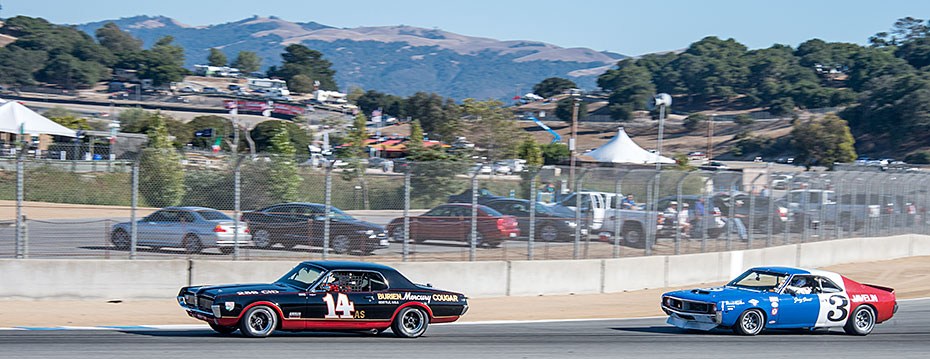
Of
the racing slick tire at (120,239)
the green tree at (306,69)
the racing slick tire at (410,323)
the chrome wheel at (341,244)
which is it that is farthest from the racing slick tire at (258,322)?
the green tree at (306,69)

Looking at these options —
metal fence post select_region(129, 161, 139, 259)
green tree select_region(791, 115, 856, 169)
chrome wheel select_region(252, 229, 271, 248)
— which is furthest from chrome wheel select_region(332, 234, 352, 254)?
green tree select_region(791, 115, 856, 169)

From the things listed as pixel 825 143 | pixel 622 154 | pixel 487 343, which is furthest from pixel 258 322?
pixel 825 143

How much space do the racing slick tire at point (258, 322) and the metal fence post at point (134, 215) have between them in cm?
475

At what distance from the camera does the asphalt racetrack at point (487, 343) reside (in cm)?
996

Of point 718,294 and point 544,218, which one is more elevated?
point 544,218

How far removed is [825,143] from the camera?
7319 cm

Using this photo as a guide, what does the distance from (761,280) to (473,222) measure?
5.91m

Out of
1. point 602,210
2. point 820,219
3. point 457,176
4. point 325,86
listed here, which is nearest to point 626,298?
point 602,210

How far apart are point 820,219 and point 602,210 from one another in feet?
31.1

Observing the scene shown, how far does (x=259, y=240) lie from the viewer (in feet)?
51.4

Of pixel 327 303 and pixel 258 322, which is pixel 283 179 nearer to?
pixel 327 303

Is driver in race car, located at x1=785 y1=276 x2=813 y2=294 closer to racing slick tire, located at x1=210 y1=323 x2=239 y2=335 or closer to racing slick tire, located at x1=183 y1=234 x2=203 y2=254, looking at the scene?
racing slick tire, located at x1=210 y1=323 x2=239 y2=335

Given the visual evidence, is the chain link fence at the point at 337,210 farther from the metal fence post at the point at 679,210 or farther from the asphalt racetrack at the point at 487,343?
the asphalt racetrack at the point at 487,343

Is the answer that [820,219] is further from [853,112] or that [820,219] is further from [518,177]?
[853,112]
